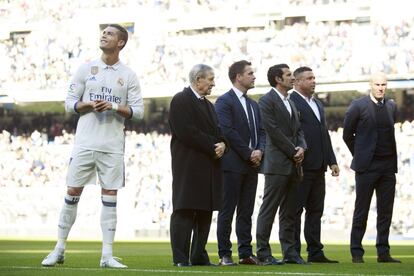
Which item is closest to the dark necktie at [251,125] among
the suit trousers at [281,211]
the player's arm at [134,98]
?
the suit trousers at [281,211]

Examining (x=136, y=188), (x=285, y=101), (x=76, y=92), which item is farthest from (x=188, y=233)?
(x=136, y=188)

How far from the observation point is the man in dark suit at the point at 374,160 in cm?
1181

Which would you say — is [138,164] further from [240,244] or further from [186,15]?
[240,244]

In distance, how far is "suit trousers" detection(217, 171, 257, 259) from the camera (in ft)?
36.6

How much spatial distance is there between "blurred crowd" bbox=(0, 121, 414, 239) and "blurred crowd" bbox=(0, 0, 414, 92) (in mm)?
2018

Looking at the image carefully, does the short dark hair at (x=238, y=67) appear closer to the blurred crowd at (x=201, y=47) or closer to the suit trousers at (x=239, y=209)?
the suit trousers at (x=239, y=209)

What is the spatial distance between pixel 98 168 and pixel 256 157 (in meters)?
1.94

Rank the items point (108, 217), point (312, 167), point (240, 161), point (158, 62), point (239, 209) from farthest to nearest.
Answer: point (158, 62) → point (312, 167) → point (239, 209) → point (240, 161) → point (108, 217)

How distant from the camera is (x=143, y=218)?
1151 inches

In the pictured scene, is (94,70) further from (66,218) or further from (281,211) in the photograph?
(281,211)

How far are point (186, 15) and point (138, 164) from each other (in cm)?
681

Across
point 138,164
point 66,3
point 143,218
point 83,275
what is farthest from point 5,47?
point 83,275

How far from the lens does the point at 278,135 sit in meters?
10.9

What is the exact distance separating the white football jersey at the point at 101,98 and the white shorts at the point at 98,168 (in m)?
0.07
